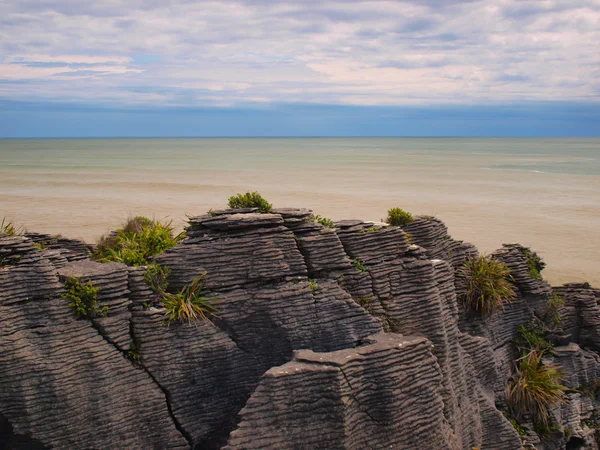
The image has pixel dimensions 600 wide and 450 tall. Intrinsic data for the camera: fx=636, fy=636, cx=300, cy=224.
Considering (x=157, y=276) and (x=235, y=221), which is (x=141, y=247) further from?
(x=235, y=221)

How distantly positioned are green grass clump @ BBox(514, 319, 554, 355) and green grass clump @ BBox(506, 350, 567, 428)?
710 mm

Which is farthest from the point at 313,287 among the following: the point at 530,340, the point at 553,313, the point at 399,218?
the point at 553,313

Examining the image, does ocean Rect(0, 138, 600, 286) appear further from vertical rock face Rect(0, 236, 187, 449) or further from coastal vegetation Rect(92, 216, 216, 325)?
vertical rock face Rect(0, 236, 187, 449)

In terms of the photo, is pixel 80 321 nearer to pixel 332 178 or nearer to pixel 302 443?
pixel 302 443

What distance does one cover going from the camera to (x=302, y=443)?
11969mm

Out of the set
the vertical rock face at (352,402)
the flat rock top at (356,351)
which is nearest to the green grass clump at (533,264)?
the vertical rock face at (352,402)

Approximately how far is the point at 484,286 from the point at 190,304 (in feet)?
30.0

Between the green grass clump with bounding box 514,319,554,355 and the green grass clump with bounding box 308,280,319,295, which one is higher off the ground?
the green grass clump with bounding box 308,280,319,295

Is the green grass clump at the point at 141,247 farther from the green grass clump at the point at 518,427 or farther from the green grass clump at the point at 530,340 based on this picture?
the green grass clump at the point at 530,340

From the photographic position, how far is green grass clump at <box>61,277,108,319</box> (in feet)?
41.1

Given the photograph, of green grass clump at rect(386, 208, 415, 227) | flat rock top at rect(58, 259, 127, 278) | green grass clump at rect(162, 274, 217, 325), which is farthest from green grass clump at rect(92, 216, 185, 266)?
green grass clump at rect(386, 208, 415, 227)

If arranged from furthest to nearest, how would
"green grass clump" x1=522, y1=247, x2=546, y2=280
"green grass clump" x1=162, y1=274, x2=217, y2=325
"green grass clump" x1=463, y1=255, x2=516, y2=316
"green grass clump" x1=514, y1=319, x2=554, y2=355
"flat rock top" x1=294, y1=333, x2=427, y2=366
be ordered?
"green grass clump" x1=522, y1=247, x2=546, y2=280
"green grass clump" x1=514, y1=319, x2=554, y2=355
"green grass clump" x1=463, y1=255, x2=516, y2=316
"green grass clump" x1=162, y1=274, x2=217, y2=325
"flat rock top" x1=294, y1=333, x2=427, y2=366

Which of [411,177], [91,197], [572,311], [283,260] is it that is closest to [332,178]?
[411,177]

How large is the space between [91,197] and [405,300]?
53.3m
